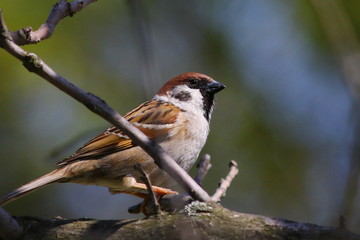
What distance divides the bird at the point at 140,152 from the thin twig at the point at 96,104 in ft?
3.41

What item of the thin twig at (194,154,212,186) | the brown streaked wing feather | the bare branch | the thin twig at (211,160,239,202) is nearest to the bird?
the brown streaked wing feather

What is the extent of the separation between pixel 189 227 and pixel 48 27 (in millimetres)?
1126

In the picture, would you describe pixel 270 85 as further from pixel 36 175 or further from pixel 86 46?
pixel 36 175

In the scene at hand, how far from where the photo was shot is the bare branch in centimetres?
234

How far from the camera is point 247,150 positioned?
5105 mm

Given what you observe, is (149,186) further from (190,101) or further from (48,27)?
(190,101)

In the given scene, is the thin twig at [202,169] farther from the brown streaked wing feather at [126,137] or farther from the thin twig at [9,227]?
the thin twig at [9,227]

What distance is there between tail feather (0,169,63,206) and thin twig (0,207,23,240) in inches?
10.0

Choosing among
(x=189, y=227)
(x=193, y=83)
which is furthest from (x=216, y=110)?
(x=189, y=227)

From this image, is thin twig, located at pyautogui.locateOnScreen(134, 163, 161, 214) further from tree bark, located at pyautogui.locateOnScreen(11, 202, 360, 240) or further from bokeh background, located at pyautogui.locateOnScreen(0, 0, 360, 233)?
bokeh background, located at pyautogui.locateOnScreen(0, 0, 360, 233)

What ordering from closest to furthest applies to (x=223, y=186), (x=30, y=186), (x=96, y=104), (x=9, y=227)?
(x=96, y=104) → (x=9, y=227) → (x=30, y=186) → (x=223, y=186)

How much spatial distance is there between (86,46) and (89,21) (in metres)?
0.26

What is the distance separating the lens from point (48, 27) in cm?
251

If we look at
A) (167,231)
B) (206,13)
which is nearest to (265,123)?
A: (206,13)
